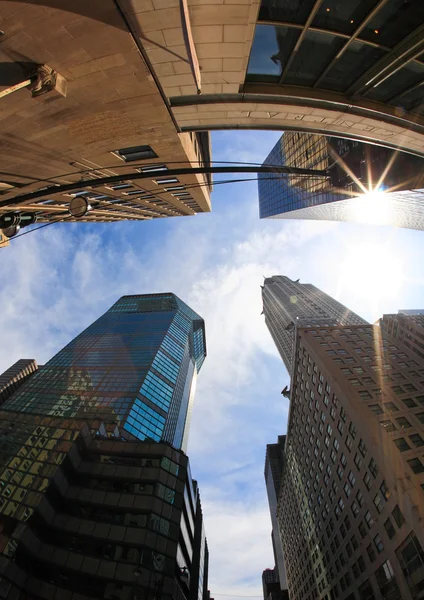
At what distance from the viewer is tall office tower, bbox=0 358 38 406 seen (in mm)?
137350

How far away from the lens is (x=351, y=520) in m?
40.1

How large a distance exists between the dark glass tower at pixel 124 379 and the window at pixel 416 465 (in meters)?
48.5

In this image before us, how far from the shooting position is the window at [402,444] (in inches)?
1346

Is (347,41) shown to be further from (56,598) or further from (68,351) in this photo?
(68,351)

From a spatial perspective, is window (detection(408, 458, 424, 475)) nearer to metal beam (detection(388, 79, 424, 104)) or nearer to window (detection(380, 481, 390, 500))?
window (detection(380, 481, 390, 500))

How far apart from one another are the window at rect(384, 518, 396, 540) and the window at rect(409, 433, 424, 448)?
30.3 feet

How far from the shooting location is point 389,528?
3219 cm

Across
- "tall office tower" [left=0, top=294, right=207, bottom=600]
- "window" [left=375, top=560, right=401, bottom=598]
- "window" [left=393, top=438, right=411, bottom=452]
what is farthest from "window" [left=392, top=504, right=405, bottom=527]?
"tall office tower" [left=0, top=294, right=207, bottom=600]

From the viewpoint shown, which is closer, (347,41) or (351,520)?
(347,41)

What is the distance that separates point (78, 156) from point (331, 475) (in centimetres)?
5590

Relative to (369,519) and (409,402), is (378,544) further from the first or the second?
(409,402)

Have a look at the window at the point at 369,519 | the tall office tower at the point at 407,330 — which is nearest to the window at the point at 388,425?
the window at the point at 369,519

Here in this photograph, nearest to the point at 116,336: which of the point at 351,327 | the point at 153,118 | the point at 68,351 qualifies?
the point at 68,351

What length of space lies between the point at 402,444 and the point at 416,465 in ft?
8.59
